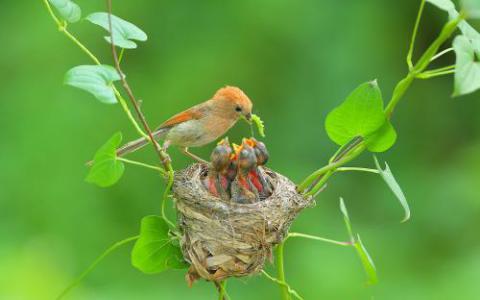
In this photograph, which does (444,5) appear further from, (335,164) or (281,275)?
(281,275)

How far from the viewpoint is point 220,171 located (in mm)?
2535

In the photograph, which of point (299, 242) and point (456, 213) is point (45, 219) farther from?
point (456, 213)

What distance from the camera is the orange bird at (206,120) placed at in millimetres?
3004

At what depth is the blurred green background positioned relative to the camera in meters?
5.32

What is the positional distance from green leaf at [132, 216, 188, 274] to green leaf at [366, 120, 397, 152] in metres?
0.61

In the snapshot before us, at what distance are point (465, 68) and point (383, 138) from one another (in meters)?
0.38

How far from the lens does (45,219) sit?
18.0 ft

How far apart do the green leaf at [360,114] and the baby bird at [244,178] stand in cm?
36

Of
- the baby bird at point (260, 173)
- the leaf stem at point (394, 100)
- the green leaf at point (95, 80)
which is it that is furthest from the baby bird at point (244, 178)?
the green leaf at point (95, 80)

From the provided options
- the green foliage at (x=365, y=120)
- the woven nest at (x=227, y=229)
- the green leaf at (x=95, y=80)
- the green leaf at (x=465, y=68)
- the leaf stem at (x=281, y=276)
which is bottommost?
the leaf stem at (x=281, y=276)

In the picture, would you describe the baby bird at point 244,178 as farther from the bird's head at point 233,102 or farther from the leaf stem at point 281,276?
the bird's head at point 233,102

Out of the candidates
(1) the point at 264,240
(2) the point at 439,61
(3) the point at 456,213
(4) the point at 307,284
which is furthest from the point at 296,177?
(1) the point at 264,240

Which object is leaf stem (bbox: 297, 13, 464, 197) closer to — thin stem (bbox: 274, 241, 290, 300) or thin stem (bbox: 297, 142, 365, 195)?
thin stem (bbox: 297, 142, 365, 195)

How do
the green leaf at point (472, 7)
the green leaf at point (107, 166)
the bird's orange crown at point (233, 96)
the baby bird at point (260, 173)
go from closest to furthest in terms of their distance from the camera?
the green leaf at point (472, 7) < the green leaf at point (107, 166) < the baby bird at point (260, 173) < the bird's orange crown at point (233, 96)
